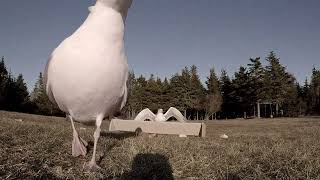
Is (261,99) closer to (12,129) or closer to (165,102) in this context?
(165,102)

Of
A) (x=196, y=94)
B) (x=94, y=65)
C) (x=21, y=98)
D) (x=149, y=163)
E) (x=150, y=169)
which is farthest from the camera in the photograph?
(x=196, y=94)

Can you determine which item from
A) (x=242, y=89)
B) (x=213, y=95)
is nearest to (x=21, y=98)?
(x=213, y=95)

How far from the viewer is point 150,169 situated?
4.73 meters

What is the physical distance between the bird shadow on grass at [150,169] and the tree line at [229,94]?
67.1 metres

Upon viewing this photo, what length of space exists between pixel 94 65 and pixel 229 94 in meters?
83.6

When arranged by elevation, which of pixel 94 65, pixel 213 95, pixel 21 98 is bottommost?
pixel 94 65

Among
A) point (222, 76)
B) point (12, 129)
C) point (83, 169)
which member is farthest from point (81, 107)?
point (222, 76)

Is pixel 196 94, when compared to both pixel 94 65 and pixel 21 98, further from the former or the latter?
pixel 94 65

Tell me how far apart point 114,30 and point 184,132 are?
11.1 meters

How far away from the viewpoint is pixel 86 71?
488 centimetres

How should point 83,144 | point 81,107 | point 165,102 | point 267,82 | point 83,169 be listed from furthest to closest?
1. point 165,102
2. point 267,82
3. point 83,144
4. point 81,107
5. point 83,169

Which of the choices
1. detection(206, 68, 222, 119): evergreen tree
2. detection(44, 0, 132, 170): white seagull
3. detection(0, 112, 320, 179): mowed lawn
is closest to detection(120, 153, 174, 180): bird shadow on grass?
detection(0, 112, 320, 179): mowed lawn

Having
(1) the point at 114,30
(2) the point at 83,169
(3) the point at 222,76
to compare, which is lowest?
(2) the point at 83,169

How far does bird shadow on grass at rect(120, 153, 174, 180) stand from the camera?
179 inches
